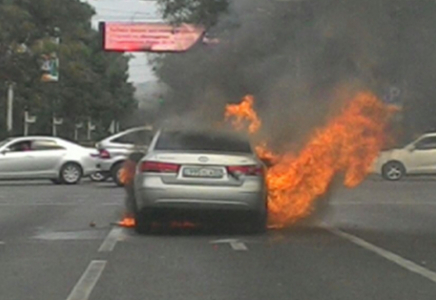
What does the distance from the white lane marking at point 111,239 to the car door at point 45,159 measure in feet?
54.6

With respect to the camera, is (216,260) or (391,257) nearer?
(216,260)

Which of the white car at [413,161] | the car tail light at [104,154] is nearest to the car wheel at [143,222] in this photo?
the car tail light at [104,154]

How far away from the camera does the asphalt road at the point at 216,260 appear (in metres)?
Answer: 11.3

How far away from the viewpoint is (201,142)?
17.2 metres

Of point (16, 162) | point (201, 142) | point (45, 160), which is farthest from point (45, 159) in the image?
point (201, 142)

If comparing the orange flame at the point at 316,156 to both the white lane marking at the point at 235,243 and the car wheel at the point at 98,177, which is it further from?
the car wheel at the point at 98,177

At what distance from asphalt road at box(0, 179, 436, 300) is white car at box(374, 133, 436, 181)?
1618cm

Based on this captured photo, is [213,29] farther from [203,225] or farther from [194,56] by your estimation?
[203,225]

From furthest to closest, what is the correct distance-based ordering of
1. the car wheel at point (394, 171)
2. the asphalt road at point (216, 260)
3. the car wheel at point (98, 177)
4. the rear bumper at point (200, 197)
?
the car wheel at point (394, 171) < the car wheel at point (98, 177) < the rear bumper at point (200, 197) < the asphalt road at point (216, 260)

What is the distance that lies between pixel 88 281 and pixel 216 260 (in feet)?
7.61

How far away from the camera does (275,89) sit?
1853 centimetres

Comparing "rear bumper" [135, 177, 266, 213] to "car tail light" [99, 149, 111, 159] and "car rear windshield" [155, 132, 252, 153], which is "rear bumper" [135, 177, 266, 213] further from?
"car tail light" [99, 149, 111, 159]

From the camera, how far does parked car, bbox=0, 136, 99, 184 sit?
34594 millimetres

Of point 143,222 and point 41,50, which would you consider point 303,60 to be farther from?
point 41,50
